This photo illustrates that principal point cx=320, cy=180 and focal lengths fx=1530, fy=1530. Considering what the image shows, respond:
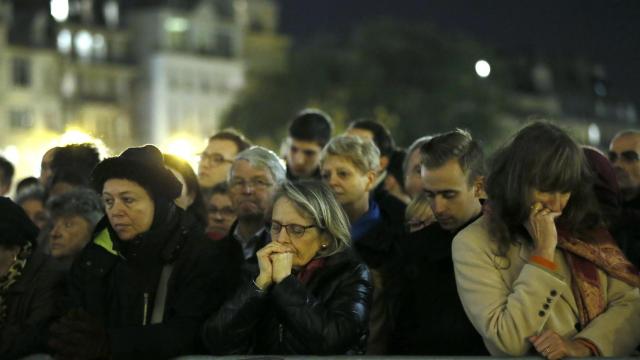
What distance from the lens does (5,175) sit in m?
12.5

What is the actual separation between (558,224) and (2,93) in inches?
3863

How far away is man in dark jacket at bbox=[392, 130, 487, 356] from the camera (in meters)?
7.43

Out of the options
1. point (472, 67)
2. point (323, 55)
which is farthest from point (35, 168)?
point (472, 67)

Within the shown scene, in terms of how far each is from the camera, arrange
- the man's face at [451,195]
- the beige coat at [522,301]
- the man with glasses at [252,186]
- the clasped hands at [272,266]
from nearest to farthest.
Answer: the beige coat at [522,301] < the clasped hands at [272,266] < the man's face at [451,195] < the man with glasses at [252,186]

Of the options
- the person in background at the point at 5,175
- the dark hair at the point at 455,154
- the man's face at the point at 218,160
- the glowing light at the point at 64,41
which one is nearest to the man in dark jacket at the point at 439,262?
the dark hair at the point at 455,154

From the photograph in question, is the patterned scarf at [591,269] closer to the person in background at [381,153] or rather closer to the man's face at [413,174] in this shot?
the person in background at [381,153]

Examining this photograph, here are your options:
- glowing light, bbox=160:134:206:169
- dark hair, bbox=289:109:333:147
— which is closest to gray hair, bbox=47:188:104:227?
glowing light, bbox=160:134:206:169

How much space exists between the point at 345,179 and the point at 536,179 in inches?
108

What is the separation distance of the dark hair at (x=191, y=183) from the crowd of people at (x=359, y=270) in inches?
50.1

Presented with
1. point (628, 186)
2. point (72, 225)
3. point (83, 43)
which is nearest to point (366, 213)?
point (72, 225)

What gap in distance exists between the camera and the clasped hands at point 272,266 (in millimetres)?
7000

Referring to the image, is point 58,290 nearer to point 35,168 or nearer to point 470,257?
point 470,257

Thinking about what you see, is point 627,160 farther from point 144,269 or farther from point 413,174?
point 144,269

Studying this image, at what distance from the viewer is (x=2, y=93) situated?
335 feet
